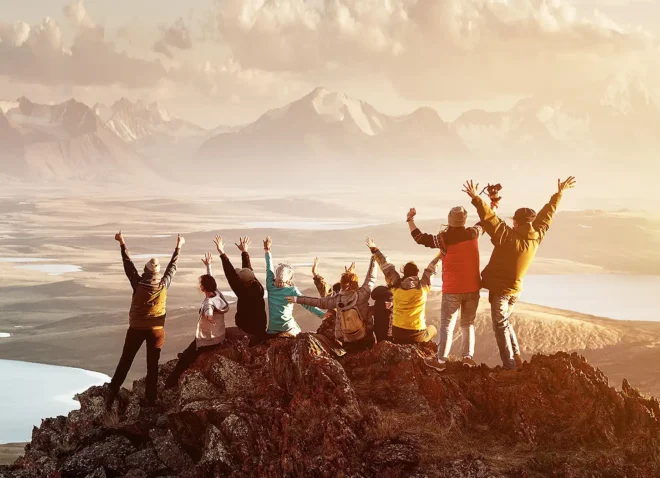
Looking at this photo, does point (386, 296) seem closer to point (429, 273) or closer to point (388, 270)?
point (388, 270)

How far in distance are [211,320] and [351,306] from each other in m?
3.21

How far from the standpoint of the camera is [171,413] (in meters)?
15.7

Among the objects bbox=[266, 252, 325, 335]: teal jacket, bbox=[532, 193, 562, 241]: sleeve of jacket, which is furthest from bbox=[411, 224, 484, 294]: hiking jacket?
bbox=[266, 252, 325, 335]: teal jacket

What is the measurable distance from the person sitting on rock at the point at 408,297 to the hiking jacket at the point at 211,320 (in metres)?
3.52

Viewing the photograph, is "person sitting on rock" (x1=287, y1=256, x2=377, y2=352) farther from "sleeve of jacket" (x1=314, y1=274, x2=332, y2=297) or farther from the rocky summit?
"sleeve of jacket" (x1=314, y1=274, x2=332, y2=297)

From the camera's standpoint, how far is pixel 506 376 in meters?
14.6

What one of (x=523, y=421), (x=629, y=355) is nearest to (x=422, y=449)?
(x=523, y=421)

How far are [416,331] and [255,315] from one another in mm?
3720

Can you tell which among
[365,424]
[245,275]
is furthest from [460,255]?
[245,275]

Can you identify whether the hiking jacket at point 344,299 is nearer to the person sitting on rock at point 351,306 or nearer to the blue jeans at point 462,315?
the person sitting on rock at point 351,306

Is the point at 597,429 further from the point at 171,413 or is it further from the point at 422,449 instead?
the point at 171,413

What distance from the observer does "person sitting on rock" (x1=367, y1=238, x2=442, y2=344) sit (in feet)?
50.1

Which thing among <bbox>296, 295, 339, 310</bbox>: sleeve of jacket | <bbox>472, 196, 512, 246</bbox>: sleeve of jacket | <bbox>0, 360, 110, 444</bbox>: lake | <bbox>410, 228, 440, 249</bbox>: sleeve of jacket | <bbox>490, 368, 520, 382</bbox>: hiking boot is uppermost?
<bbox>472, 196, 512, 246</bbox>: sleeve of jacket

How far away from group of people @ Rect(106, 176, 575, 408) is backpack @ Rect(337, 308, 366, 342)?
22mm
